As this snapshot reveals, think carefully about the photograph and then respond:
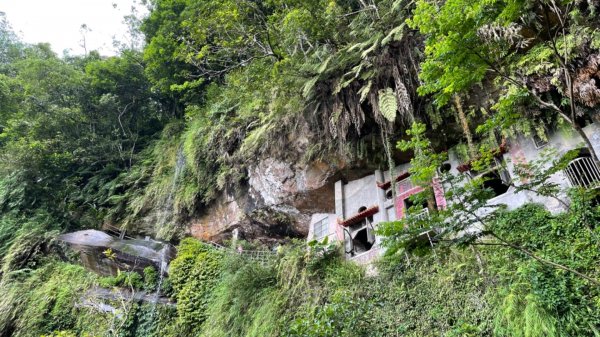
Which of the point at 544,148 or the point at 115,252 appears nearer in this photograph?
the point at 544,148

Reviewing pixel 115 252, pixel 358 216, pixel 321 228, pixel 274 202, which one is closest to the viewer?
pixel 358 216

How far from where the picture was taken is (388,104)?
27.0 feet

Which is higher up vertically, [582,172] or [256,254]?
[582,172]

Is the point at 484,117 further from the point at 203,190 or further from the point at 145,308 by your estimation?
the point at 145,308

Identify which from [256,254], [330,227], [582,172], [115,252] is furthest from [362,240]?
[115,252]

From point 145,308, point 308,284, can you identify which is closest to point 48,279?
point 145,308

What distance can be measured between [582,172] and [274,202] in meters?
7.50

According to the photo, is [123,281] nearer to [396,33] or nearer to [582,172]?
[396,33]

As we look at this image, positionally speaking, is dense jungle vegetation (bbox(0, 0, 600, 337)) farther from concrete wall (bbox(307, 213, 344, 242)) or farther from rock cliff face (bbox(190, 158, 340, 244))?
concrete wall (bbox(307, 213, 344, 242))

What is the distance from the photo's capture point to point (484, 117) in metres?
8.59

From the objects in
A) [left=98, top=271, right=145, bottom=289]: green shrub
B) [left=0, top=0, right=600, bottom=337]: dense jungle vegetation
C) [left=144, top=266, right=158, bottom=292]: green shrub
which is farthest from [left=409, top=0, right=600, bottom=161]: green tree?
[left=98, top=271, right=145, bottom=289]: green shrub

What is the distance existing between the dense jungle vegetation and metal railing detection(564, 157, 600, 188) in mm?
792

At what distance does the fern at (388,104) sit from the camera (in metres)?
8.04

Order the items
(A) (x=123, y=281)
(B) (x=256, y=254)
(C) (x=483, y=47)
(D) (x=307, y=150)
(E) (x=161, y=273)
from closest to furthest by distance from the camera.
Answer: (C) (x=483, y=47), (D) (x=307, y=150), (B) (x=256, y=254), (E) (x=161, y=273), (A) (x=123, y=281)
